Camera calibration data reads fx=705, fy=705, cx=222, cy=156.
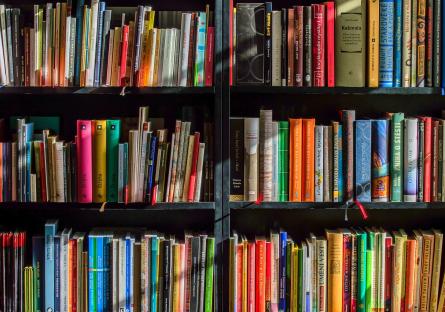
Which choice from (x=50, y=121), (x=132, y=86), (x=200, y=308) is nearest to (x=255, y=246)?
(x=200, y=308)

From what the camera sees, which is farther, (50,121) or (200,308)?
(50,121)

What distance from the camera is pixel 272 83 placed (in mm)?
2477

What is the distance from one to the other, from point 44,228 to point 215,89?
0.81 metres

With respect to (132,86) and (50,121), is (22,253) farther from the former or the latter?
(132,86)

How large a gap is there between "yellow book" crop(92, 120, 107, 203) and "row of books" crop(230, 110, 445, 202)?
447mm

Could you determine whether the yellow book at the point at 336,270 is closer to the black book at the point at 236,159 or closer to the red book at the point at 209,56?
the black book at the point at 236,159

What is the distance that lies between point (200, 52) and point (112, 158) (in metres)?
0.48

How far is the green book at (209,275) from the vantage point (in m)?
2.48

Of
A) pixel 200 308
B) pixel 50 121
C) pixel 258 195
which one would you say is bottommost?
pixel 200 308

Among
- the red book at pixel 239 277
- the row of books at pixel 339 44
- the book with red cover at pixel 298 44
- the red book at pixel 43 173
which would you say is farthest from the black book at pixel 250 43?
the red book at pixel 43 173

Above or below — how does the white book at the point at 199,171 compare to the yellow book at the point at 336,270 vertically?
above

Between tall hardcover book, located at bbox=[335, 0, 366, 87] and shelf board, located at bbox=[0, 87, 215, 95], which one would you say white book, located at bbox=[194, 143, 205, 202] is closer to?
shelf board, located at bbox=[0, 87, 215, 95]

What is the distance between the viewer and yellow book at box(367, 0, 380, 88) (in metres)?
2.46

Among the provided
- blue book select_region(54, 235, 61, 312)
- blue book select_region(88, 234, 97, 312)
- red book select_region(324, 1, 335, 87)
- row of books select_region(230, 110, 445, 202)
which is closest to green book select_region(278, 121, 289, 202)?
row of books select_region(230, 110, 445, 202)
